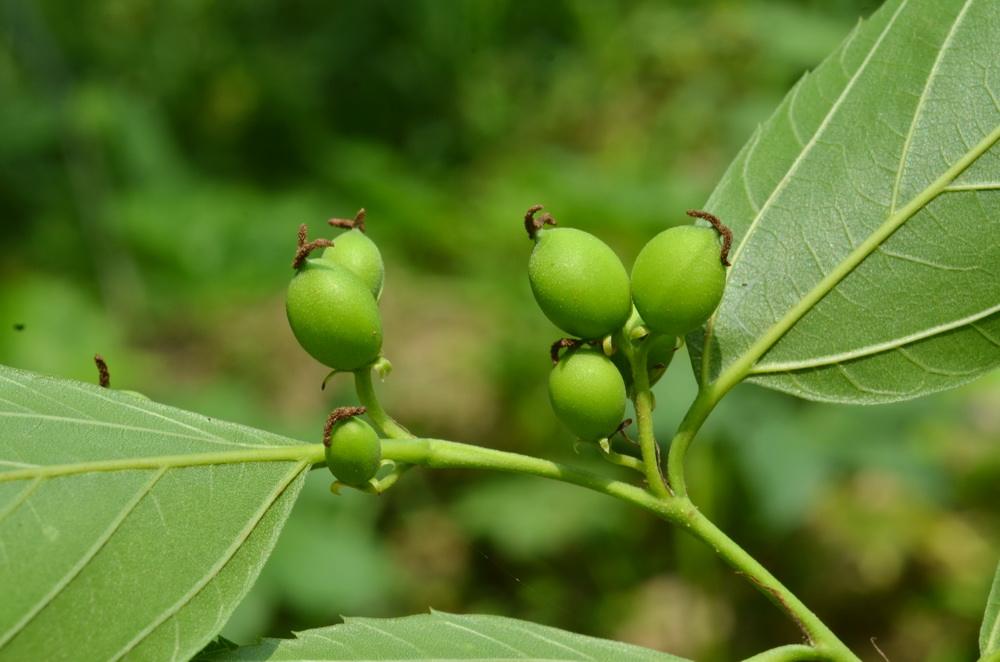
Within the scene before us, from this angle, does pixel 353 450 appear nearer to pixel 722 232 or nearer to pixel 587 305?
pixel 587 305

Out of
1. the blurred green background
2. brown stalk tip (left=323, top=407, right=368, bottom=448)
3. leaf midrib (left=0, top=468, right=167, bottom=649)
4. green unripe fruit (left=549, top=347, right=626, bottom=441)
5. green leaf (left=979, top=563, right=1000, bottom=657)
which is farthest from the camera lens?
the blurred green background

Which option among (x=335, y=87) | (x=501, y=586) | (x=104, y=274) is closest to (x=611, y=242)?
(x=501, y=586)

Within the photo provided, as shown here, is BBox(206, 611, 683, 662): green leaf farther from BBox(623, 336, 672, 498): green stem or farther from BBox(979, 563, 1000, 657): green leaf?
BBox(979, 563, 1000, 657): green leaf

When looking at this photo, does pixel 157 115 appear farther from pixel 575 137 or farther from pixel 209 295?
pixel 575 137

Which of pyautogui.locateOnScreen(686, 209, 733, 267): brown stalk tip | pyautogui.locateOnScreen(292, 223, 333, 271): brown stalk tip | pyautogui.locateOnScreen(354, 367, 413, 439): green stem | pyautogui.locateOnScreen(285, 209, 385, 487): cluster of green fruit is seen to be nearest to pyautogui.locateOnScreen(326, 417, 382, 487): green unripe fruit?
pyautogui.locateOnScreen(285, 209, 385, 487): cluster of green fruit

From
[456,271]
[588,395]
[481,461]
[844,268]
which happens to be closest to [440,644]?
[481,461]

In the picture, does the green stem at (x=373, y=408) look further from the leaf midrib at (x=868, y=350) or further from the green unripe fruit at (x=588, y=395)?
the leaf midrib at (x=868, y=350)
